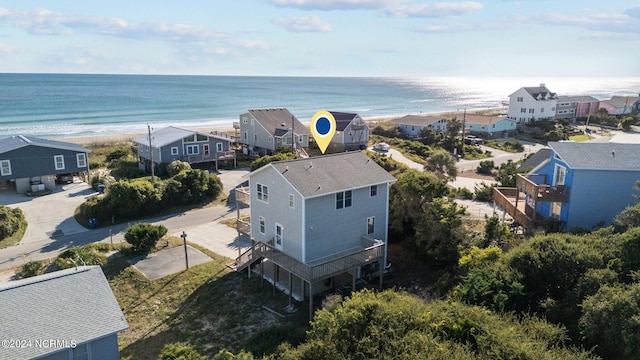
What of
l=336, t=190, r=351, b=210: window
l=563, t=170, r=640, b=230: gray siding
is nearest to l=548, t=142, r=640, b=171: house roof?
l=563, t=170, r=640, b=230: gray siding

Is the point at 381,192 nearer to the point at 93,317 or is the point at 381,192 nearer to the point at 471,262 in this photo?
the point at 471,262

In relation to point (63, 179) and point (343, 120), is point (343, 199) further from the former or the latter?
point (343, 120)

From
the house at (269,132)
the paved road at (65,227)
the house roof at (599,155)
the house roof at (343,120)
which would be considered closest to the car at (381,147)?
the house roof at (343,120)

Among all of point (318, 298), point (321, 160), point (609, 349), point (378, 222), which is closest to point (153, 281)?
point (318, 298)

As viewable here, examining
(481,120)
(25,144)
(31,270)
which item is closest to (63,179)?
(25,144)

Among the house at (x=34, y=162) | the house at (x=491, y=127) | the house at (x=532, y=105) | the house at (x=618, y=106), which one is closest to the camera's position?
the house at (x=34, y=162)

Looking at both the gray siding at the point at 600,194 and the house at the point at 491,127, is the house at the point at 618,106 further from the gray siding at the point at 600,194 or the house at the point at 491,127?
the gray siding at the point at 600,194
